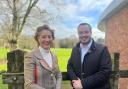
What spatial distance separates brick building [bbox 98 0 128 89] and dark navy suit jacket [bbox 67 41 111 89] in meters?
7.49

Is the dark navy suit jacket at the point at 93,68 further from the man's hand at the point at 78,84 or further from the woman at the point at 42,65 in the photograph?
the woman at the point at 42,65

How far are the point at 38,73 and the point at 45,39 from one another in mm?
394

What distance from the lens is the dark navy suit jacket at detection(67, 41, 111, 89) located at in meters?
4.91

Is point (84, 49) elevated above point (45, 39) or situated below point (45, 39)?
below

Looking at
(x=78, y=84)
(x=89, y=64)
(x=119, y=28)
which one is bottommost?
(x=78, y=84)

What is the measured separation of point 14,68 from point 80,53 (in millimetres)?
866

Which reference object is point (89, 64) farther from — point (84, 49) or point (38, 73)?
point (38, 73)

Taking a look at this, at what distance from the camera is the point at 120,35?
14797 millimetres

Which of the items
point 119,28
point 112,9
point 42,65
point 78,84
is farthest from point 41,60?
point 119,28

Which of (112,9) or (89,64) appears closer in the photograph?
(89,64)

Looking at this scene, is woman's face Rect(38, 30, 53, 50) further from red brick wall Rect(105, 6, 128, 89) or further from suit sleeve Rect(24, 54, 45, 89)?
red brick wall Rect(105, 6, 128, 89)

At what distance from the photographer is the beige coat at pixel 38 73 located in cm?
446

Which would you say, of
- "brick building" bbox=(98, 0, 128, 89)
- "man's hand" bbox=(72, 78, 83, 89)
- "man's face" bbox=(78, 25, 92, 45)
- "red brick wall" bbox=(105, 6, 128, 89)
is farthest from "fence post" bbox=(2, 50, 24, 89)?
"red brick wall" bbox=(105, 6, 128, 89)

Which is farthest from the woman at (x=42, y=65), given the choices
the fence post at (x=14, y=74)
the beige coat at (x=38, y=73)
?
the fence post at (x=14, y=74)
